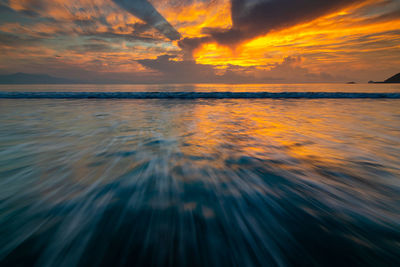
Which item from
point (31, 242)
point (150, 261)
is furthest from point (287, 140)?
point (31, 242)

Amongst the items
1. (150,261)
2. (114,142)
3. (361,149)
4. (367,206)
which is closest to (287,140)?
(361,149)

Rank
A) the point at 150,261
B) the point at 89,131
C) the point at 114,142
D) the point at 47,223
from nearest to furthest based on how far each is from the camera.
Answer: the point at 150,261 < the point at 47,223 < the point at 114,142 < the point at 89,131

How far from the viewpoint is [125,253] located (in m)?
1.08

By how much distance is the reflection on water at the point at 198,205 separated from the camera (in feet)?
3.58

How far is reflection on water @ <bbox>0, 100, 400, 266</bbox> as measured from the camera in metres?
1.09

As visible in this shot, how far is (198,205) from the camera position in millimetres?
1566

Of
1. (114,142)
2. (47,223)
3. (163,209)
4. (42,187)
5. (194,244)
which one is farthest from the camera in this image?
(114,142)

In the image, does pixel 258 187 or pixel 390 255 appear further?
pixel 258 187

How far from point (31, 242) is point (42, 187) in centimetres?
94

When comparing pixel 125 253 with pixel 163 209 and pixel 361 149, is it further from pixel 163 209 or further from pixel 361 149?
pixel 361 149

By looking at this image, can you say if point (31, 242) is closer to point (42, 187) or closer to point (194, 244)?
point (42, 187)

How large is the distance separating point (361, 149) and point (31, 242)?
498 cm

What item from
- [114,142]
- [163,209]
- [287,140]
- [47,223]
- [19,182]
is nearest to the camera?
[47,223]

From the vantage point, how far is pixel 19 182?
77.6 inches
